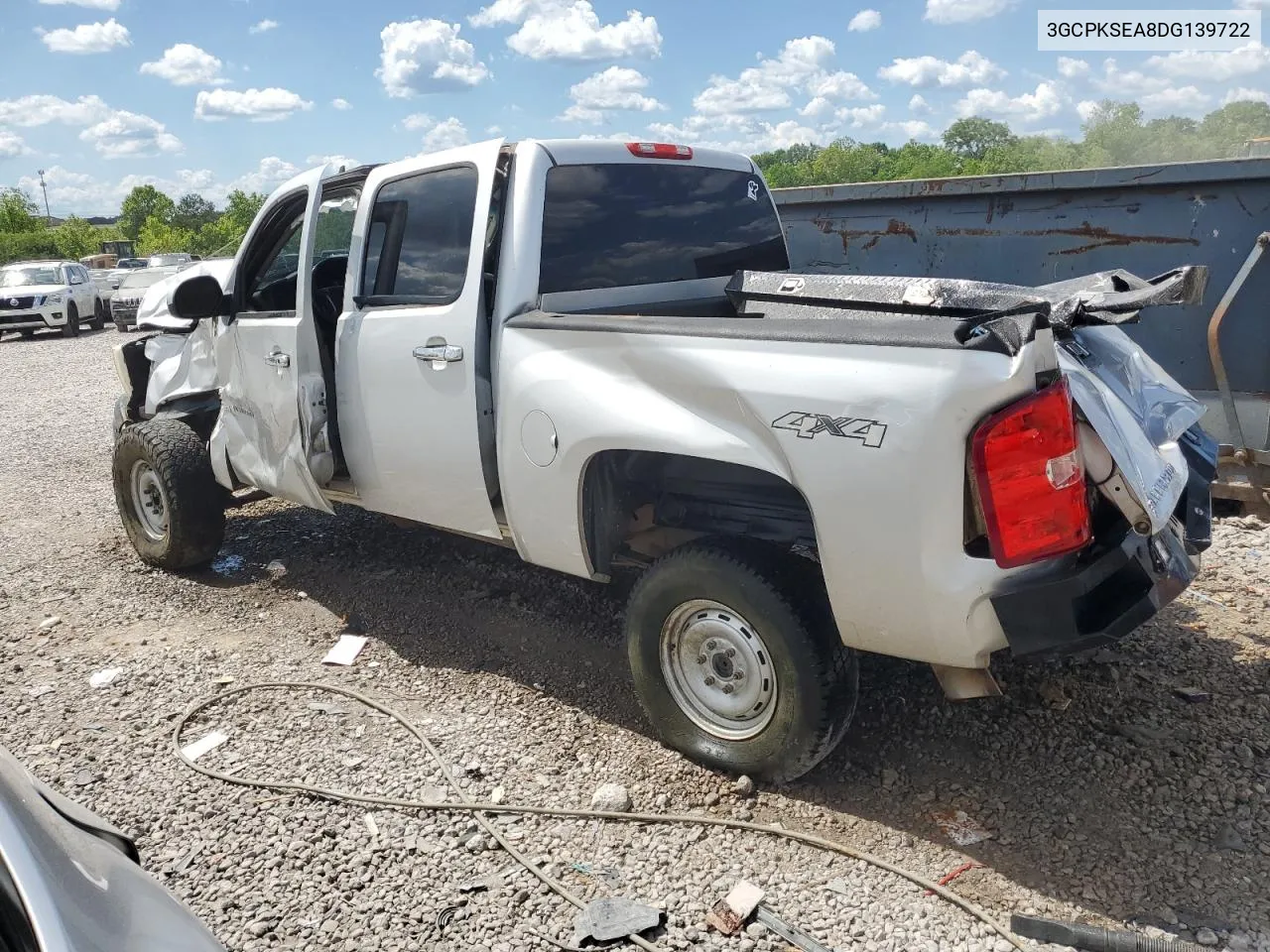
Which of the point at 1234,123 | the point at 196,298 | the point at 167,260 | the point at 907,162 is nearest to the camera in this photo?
the point at 196,298

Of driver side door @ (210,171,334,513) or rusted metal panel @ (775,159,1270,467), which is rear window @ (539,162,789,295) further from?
rusted metal panel @ (775,159,1270,467)

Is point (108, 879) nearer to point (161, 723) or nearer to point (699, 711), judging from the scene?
point (699, 711)

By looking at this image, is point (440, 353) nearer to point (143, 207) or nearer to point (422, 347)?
point (422, 347)

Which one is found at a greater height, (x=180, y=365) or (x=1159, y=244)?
(x=1159, y=244)

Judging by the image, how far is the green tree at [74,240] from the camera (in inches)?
2383

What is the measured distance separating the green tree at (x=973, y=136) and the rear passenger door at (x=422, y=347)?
5322 cm

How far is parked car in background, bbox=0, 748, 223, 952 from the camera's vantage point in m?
1.47

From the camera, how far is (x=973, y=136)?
183 ft

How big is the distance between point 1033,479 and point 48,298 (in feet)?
76.3

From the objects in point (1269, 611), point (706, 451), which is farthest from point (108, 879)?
point (1269, 611)

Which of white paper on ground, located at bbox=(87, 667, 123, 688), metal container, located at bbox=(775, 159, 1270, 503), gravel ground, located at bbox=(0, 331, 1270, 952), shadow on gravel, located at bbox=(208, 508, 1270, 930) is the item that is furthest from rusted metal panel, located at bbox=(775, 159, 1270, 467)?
white paper on ground, located at bbox=(87, 667, 123, 688)

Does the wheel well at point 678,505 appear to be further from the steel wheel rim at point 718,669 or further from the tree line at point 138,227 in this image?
the tree line at point 138,227

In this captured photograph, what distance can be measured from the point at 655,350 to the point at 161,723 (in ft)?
8.48

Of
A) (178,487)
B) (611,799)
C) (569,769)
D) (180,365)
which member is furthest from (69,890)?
(180,365)
